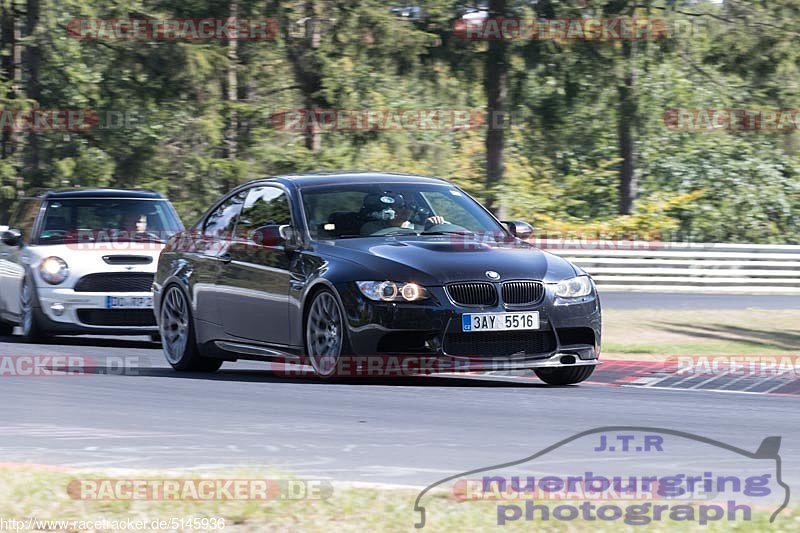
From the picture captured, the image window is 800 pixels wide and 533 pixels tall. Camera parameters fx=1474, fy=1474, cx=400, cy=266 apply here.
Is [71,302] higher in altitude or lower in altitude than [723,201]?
higher

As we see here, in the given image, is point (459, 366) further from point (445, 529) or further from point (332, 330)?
point (445, 529)

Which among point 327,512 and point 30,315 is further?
point 30,315

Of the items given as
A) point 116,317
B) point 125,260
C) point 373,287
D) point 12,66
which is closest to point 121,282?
point 125,260

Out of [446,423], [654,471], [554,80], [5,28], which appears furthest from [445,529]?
[5,28]

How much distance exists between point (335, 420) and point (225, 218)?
3.61 m

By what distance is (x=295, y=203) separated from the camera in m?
11.2

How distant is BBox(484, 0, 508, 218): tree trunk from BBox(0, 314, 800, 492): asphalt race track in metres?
18.9

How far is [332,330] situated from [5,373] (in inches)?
138

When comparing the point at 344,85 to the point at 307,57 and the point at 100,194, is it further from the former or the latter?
the point at 100,194

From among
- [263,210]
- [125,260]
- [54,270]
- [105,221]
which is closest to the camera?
[263,210]

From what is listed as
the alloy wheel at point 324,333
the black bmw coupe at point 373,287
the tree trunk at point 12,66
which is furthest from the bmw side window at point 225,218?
the tree trunk at point 12,66

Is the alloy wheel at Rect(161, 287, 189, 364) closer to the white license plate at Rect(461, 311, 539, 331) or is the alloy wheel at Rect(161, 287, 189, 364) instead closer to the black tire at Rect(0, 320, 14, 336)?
the white license plate at Rect(461, 311, 539, 331)

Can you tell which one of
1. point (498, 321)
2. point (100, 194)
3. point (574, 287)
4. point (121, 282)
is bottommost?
point (121, 282)

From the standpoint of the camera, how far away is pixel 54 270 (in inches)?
579
